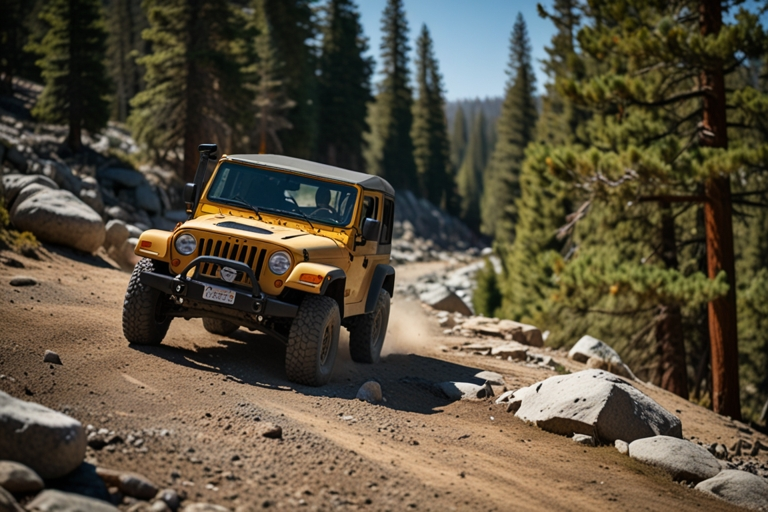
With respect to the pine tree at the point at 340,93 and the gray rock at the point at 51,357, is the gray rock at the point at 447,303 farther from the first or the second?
the pine tree at the point at 340,93

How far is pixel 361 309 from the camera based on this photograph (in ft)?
31.1

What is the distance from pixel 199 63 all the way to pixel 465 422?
22239mm

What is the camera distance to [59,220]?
51.1 feet

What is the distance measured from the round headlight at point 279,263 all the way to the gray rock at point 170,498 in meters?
3.38

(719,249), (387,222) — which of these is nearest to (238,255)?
(387,222)

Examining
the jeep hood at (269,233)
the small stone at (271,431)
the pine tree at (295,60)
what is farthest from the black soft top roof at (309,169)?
the pine tree at (295,60)

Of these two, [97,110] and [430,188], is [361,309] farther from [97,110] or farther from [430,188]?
[430,188]

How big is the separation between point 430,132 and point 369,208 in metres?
69.8

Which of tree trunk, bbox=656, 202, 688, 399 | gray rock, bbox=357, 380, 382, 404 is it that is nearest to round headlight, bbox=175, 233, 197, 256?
gray rock, bbox=357, 380, 382, 404

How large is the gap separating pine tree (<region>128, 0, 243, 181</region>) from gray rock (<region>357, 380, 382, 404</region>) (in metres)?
21.3

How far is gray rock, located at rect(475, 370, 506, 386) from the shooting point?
33.2ft

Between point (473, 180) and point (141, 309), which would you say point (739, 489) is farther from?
point (473, 180)

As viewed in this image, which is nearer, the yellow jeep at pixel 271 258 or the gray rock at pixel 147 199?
the yellow jeep at pixel 271 258

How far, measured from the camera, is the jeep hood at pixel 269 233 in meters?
7.61
